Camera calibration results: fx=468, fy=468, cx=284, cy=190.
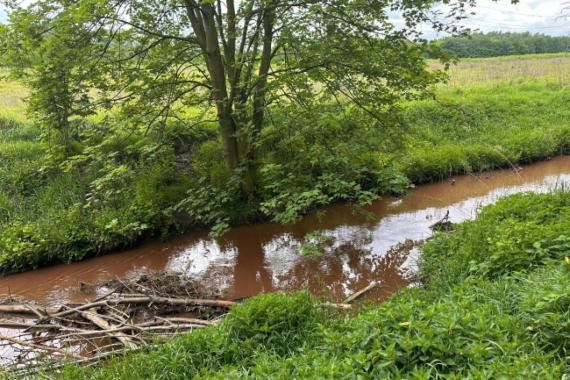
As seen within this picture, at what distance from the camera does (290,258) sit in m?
7.34

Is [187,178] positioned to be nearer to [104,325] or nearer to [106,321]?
[106,321]

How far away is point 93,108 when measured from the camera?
7.46 metres

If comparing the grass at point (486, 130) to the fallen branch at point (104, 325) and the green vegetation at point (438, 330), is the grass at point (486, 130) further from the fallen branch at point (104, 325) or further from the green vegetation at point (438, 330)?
the fallen branch at point (104, 325)

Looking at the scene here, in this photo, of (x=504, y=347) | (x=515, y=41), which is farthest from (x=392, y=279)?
(x=515, y=41)

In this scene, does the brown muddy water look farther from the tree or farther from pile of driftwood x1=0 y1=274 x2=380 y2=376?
the tree

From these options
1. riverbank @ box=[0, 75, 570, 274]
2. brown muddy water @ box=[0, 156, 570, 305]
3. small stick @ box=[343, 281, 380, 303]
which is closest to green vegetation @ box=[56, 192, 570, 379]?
small stick @ box=[343, 281, 380, 303]

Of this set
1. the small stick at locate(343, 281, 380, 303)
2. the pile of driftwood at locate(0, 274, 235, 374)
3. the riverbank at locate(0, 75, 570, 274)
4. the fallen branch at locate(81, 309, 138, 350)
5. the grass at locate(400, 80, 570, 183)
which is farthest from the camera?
the grass at locate(400, 80, 570, 183)

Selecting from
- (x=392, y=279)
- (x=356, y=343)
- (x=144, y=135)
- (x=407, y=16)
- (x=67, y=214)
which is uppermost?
(x=407, y=16)

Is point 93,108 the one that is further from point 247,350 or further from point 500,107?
point 500,107

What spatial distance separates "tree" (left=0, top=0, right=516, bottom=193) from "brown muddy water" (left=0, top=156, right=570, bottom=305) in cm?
142

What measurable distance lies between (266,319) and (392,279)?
2681 mm

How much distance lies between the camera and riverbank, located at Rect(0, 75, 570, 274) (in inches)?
264

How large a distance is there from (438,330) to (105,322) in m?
3.70

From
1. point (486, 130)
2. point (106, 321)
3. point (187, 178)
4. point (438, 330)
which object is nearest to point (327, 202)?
point (106, 321)
